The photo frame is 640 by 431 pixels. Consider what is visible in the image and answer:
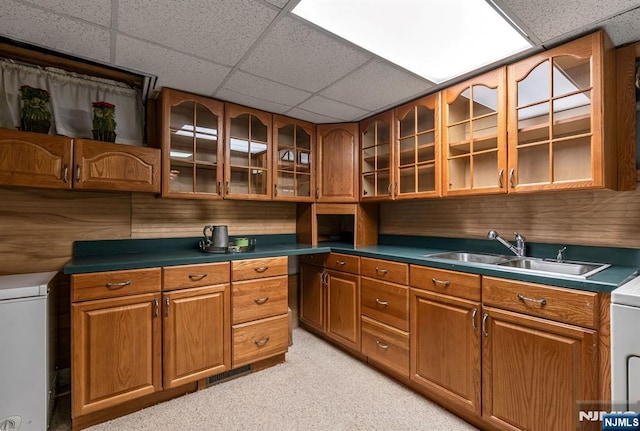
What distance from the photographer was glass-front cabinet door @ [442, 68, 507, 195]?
1912 millimetres

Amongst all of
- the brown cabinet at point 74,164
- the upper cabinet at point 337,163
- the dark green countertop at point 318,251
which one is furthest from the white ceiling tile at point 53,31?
the upper cabinet at point 337,163

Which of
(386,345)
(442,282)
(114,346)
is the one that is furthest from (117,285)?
(442,282)

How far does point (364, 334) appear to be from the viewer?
2.45 metres

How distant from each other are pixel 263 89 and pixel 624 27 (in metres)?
2.13

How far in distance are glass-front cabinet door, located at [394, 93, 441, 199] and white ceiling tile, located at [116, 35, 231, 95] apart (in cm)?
147

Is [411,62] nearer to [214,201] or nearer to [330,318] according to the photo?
[214,201]

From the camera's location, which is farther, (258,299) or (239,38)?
(258,299)

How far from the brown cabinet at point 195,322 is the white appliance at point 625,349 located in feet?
7.00

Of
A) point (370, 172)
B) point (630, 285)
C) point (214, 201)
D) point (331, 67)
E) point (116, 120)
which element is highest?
point (331, 67)

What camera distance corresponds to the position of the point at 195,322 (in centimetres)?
204

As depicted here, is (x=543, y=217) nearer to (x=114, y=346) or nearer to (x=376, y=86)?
(x=376, y=86)

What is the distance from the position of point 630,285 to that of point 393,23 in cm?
169

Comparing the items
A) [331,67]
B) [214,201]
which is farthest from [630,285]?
[214,201]

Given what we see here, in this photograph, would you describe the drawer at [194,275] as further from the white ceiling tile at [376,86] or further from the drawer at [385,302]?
the white ceiling tile at [376,86]
